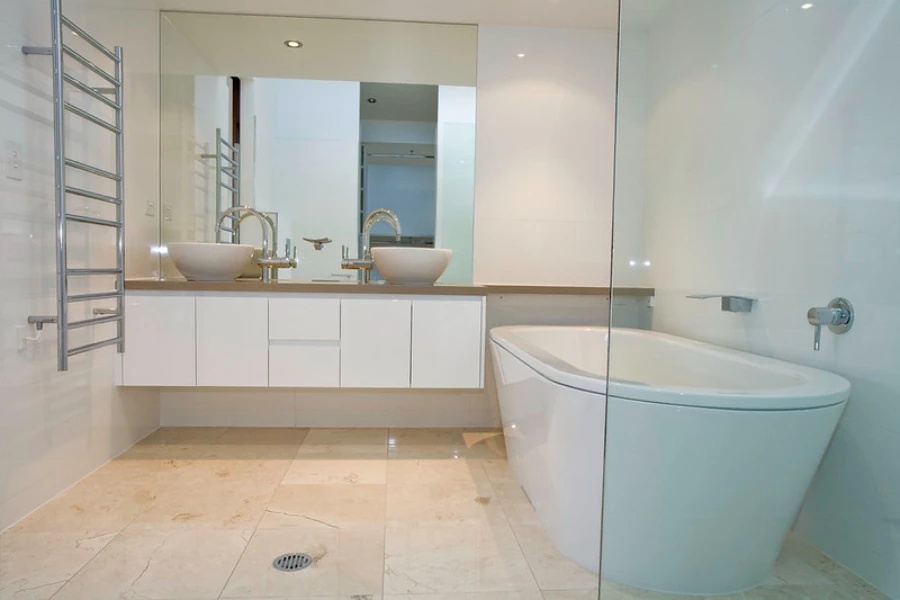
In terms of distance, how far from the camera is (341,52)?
2676mm

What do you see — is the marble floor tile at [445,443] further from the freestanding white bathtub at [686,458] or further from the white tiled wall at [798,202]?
the white tiled wall at [798,202]

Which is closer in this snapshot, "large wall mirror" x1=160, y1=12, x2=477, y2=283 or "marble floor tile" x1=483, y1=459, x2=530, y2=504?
"marble floor tile" x1=483, y1=459, x2=530, y2=504

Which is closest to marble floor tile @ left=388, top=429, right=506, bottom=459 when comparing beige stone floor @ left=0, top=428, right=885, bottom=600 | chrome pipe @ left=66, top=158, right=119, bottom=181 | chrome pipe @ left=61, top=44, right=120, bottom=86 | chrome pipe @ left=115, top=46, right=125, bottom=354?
beige stone floor @ left=0, top=428, right=885, bottom=600

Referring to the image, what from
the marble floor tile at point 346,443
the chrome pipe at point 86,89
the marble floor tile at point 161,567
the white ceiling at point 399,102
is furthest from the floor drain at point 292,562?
the white ceiling at point 399,102

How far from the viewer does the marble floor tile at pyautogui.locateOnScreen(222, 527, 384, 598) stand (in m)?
1.34

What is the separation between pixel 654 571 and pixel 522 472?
0.70m

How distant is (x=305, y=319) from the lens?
2.24 m

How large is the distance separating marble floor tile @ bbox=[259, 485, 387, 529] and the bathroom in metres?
0.02

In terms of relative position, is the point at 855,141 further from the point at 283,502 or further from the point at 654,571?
the point at 283,502

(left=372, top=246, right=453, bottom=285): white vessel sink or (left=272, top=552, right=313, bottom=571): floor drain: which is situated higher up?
(left=372, top=246, right=453, bottom=285): white vessel sink

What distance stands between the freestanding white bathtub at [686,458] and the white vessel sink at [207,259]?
151cm

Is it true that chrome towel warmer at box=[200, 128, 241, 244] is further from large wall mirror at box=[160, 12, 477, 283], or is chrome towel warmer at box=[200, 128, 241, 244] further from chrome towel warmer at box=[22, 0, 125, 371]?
chrome towel warmer at box=[22, 0, 125, 371]

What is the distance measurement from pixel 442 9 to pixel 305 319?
1601mm

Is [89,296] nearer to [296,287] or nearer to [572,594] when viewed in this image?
[296,287]
